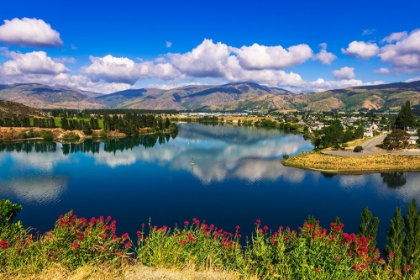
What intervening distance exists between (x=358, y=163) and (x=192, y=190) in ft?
177

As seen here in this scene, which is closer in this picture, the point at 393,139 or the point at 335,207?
the point at 335,207

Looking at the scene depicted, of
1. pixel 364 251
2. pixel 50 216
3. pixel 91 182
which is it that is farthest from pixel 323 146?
pixel 364 251

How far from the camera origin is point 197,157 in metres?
101

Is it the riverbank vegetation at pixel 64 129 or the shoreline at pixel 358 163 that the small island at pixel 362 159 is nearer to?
the shoreline at pixel 358 163

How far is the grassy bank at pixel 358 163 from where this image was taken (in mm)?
79688

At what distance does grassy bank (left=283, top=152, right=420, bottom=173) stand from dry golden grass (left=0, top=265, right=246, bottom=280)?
78041 millimetres

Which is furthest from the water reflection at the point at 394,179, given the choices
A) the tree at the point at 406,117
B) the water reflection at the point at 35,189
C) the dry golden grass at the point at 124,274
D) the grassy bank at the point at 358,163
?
the tree at the point at 406,117

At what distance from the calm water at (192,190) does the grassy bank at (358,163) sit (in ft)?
14.2

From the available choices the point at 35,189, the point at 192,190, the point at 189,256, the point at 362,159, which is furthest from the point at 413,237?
the point at 35,189

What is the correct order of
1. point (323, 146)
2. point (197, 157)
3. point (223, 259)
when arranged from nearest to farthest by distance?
point (223, 259) → point (197, 157) → point (323, 146)

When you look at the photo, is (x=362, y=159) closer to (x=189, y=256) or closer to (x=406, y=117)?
(x=406, y=117)

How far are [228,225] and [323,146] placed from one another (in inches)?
3198

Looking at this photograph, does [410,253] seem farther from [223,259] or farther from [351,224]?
[223,259]

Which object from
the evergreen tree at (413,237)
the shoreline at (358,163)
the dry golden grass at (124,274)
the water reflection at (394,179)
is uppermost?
the dry golden grass at (124,274)
